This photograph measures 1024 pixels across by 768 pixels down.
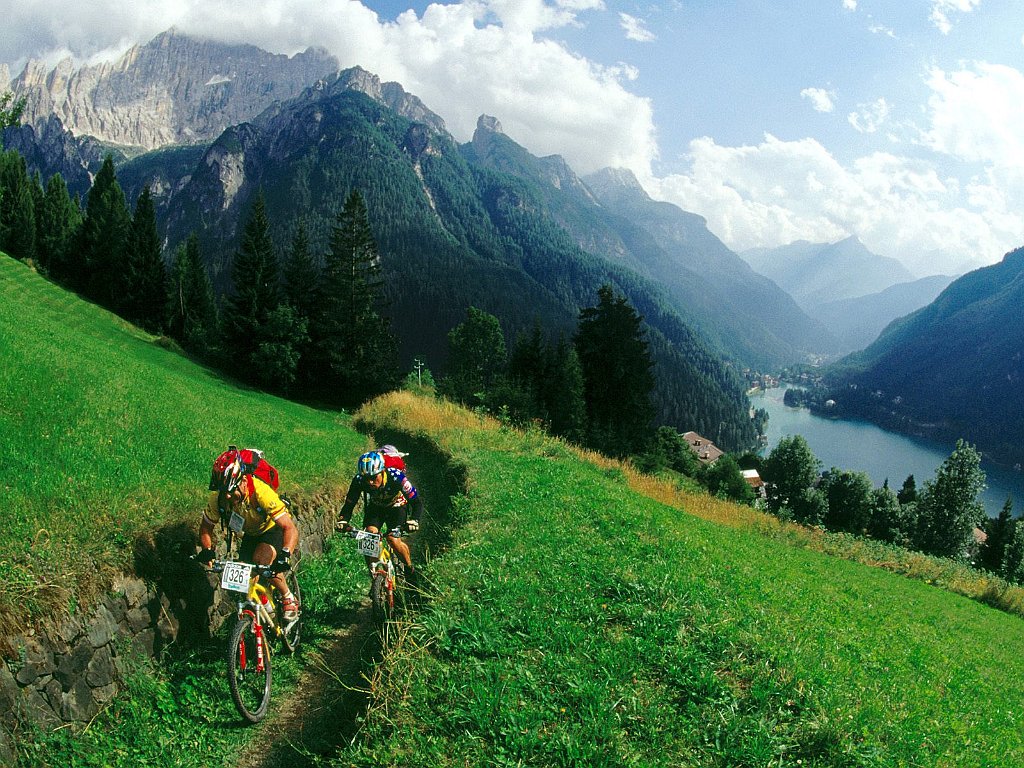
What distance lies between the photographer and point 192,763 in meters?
6.00

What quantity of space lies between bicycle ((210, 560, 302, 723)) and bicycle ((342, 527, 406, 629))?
4.78 feet

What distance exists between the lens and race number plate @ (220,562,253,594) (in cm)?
675

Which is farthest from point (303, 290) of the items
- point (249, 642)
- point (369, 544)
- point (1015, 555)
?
point (1015, 555)

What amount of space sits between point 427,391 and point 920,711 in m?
35.8

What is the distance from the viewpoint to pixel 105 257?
5762cm

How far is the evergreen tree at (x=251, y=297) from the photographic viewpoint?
42.8 metres

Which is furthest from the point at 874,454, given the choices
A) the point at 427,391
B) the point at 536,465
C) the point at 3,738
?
the point at 3,738

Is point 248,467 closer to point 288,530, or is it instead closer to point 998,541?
point 288,530

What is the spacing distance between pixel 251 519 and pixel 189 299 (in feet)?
226

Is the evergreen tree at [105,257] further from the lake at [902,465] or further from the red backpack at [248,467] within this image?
the lake at [902,465]

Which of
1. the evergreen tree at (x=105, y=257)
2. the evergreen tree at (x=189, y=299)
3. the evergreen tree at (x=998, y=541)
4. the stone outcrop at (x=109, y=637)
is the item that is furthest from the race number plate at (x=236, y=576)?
the evergreen tree at (x=998, y=541)

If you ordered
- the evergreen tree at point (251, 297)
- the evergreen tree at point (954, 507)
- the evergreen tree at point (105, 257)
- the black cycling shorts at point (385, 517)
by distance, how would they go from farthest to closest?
the evergreen tree at point (954, 507), the evergreen tree at point (105, 257), the evergreen tree at point (251, 297), the black cycling shorts at point (385, 517)

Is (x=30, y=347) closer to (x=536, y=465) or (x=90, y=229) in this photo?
(x=536, y=465)

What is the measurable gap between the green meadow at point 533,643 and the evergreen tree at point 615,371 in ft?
101
